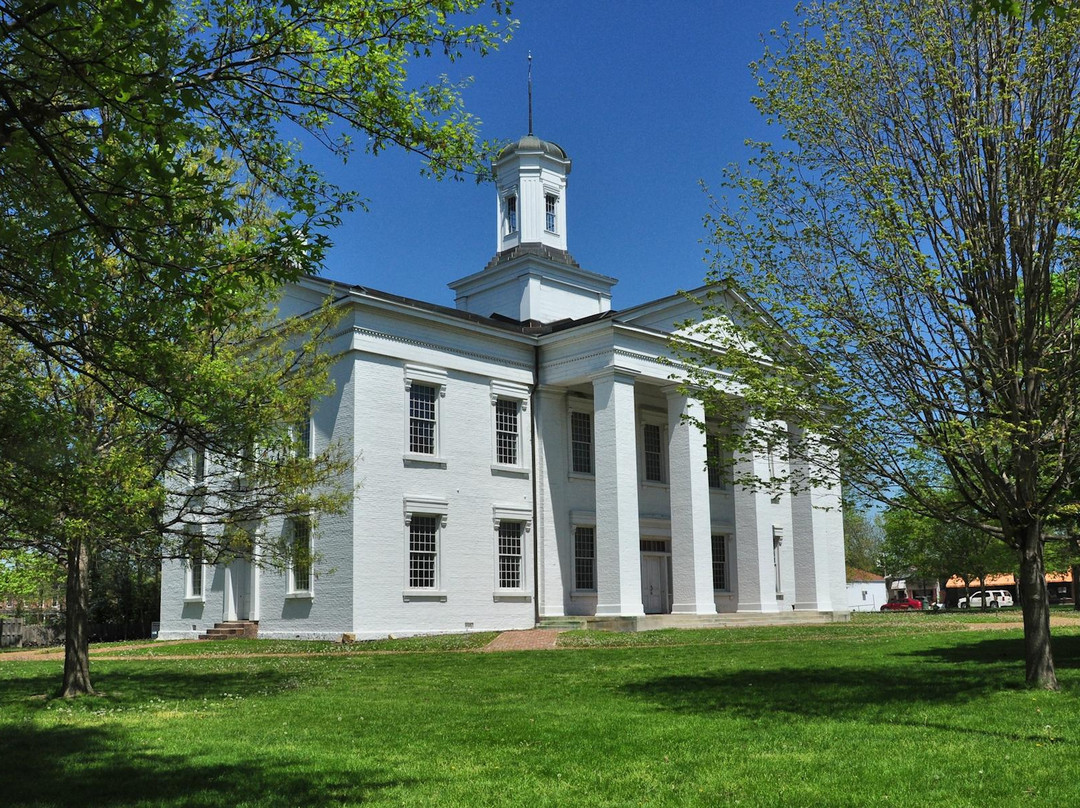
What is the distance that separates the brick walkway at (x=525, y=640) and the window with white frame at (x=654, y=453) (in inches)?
346

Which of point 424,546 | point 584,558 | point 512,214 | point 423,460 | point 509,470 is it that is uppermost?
point 512,214

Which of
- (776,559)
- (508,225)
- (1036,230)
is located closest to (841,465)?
(1036,230)

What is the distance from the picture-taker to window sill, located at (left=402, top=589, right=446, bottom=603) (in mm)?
28219

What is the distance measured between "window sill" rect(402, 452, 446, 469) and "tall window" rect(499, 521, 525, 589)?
304 cm

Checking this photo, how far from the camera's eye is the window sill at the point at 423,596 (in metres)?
28.2

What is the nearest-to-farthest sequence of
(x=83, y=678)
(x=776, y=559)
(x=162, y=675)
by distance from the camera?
(x=83, y=678), (x=162, y=675), (x=776, y=559)

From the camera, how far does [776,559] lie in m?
37.5

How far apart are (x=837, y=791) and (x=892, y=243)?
755 centimetres

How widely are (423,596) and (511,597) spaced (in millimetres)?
3375

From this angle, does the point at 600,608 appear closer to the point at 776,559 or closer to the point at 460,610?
the point at 460,610

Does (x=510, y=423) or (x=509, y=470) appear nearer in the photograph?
(x=509, y=470)

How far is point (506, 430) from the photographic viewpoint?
32.1 metres

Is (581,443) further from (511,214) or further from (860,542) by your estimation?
(860,542)

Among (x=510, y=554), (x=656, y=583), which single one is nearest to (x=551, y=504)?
(x=510, y=554)
